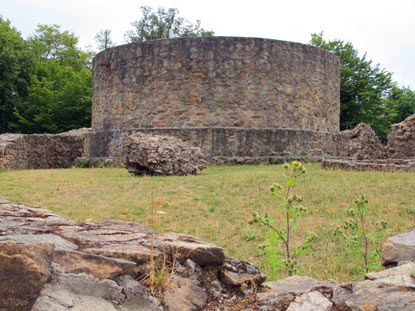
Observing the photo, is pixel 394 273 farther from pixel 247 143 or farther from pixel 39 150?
pixel 39 150

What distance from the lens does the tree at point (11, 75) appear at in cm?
2561

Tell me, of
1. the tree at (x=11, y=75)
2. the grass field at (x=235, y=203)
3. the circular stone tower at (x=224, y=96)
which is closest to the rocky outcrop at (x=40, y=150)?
the circular stone tower at (x=224, y=96)

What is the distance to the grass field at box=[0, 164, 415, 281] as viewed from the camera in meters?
4.88

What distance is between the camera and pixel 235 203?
6.94 meters

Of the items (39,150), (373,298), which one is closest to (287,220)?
(373,298)

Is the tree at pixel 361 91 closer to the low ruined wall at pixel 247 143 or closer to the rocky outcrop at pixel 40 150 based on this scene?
the low ruined wall at pixel 247 143

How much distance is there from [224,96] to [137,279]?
11854mm

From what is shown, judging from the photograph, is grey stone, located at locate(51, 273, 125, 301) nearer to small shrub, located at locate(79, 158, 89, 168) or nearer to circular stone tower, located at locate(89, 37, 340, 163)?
circular stone tower, located at locate(89, 37, 340, 163)

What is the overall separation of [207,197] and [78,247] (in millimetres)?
5048

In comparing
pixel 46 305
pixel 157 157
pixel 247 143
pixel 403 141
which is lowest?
pixel 46 305

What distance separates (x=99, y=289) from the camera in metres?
2.09

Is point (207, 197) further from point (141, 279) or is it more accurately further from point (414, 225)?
point (141, 279)

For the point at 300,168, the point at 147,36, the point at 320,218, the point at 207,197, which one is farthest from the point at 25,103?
the point at 300,168

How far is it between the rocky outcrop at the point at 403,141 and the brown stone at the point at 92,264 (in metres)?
12.1
